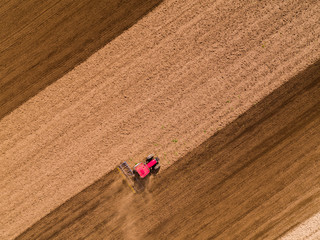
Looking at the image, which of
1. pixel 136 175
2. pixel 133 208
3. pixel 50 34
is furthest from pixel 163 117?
pixel 50 34

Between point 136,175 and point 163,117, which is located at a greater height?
point 163,117

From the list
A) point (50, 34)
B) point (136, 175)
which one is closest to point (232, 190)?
point (136, 175)

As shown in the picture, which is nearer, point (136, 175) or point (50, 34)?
point (50, 34)

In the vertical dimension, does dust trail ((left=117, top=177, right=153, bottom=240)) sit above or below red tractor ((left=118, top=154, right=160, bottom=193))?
below

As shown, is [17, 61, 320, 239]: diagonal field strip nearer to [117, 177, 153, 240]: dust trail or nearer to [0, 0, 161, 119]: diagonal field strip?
[117, 177, 153, 240]: dust trail

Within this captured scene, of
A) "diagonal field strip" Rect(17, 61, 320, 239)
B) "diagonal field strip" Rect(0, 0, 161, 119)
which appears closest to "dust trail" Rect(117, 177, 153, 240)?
"diagonal field strip" Rect(17, 61, 320, 239)

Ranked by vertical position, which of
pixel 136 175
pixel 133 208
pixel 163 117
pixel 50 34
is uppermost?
pixel 50 34

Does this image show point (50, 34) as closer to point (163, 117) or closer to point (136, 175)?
point (163, 117)

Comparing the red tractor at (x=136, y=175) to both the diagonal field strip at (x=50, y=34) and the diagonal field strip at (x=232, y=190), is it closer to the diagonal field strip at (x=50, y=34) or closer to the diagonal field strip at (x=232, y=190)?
the diagonal field strip at (x=232, y=190)
